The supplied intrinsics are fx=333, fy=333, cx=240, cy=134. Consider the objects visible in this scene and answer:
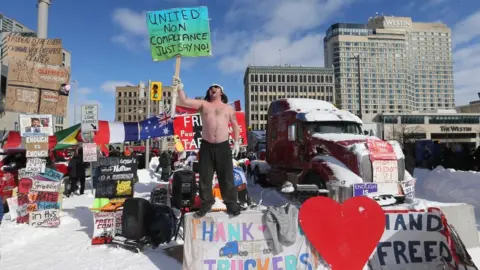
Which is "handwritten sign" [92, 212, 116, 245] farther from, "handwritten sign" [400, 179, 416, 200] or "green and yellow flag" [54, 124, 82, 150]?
"green and yellow flag" [54, 124, 82, 150]

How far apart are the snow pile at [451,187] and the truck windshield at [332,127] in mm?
3385

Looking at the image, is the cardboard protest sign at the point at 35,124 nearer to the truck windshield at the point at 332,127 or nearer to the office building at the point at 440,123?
the truck windshield at the point at 332,127

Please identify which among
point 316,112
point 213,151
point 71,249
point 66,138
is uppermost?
point 316,112

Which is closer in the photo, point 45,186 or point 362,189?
point 362,189

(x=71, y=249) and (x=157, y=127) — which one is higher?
(x=157, y=127)

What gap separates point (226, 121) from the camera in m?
4.68

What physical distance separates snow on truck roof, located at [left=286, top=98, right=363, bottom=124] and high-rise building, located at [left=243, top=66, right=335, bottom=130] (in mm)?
115501

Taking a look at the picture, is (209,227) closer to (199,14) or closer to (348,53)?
(199,14)

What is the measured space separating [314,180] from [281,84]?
121 m

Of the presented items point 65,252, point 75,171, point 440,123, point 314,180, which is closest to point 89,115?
point 75,171

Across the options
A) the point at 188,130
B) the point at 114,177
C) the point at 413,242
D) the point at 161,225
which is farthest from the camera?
the point at 188,130

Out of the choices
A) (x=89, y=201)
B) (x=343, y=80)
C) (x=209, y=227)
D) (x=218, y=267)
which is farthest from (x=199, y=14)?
(x=343, y=80)

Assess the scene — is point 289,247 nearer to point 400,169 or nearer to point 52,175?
point 400,169

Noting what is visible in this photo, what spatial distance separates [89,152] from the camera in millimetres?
11609
